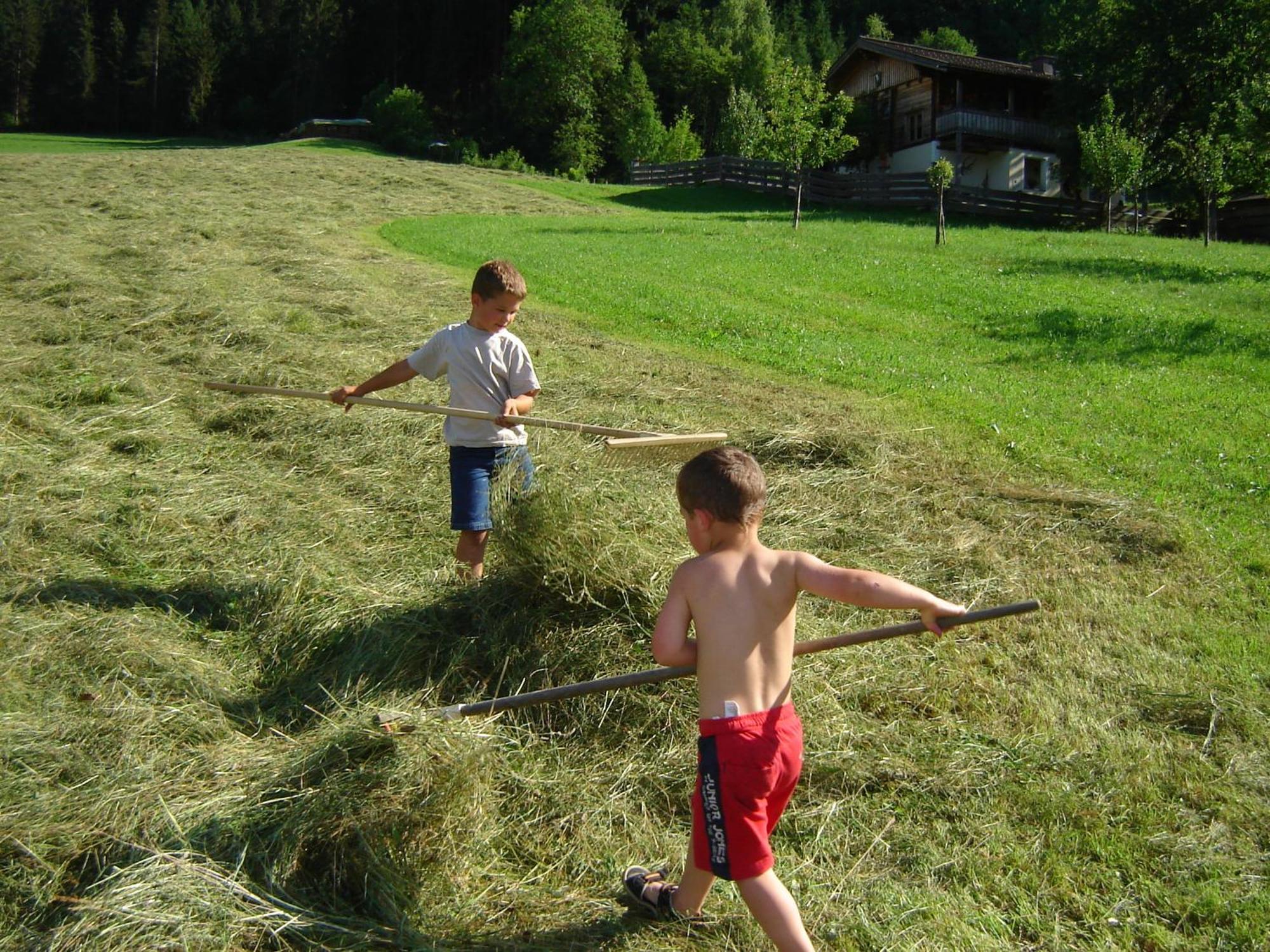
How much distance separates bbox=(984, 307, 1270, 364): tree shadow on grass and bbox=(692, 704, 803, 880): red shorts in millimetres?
8251

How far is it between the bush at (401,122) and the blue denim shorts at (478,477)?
4425 centimetres

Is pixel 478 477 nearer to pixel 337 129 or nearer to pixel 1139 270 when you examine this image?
pixel 1139 270

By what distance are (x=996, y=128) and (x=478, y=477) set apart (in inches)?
1538

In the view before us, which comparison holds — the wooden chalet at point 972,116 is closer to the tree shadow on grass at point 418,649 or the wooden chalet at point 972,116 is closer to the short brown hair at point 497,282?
the short brown hair at point 497,282

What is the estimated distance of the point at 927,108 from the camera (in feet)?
133

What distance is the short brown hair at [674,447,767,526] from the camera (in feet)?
9.73

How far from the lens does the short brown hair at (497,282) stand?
195 inches

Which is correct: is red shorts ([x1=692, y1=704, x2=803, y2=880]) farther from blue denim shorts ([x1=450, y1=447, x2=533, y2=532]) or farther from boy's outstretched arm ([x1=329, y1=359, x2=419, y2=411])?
boy's outstretched arm ([x1=329, y1=359, x2=419, y2=411])

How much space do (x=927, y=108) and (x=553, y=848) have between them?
137 feet

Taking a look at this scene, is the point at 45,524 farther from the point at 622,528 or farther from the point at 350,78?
the point at 350,78

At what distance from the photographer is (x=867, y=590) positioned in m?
2.83

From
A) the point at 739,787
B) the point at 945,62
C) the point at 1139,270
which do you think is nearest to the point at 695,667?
the point at 739,787

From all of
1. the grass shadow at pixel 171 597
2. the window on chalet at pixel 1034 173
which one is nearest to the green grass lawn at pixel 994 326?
the grass shadow at pixel 171 597

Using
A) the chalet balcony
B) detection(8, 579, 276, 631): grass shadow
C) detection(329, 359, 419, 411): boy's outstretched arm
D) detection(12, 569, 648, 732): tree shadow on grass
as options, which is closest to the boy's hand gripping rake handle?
detection(12, 569, 648, 732): tree shadow on grass
